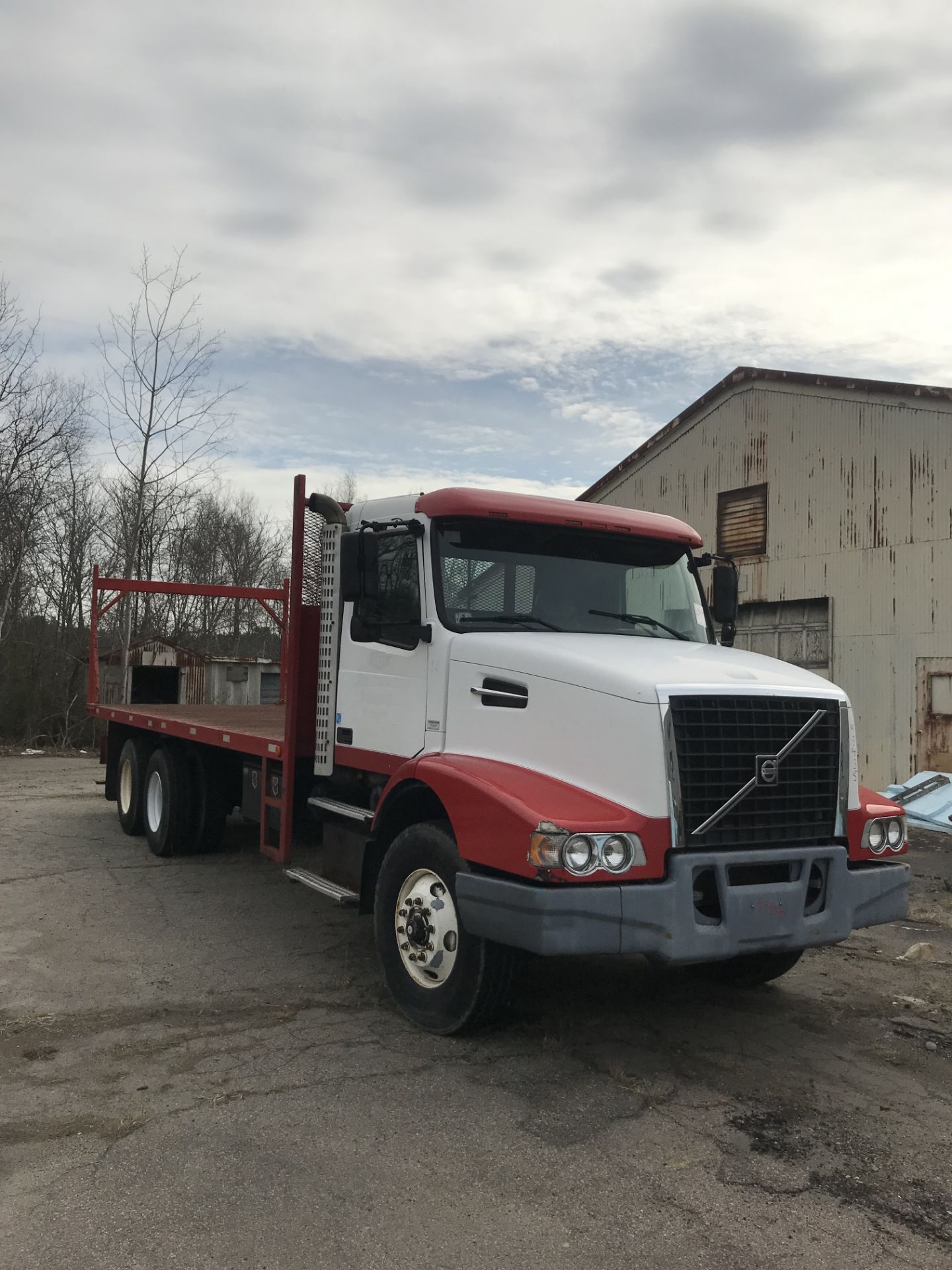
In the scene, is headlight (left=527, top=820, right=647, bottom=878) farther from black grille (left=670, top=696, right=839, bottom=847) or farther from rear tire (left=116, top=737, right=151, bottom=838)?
rear tire (left=116, top=737, right=151, bottom=838)

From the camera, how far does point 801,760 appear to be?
464 cm

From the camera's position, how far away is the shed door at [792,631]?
1487cm

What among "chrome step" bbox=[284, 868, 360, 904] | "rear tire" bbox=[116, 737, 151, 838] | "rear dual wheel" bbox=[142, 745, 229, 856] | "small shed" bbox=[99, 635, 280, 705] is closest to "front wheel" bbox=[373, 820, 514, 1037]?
"chrome step" bbox=[284, 868, 360, 904]

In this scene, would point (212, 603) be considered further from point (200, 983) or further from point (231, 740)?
point (200, 983)

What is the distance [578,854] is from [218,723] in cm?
562

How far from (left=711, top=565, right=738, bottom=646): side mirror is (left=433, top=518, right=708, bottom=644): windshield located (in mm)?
420

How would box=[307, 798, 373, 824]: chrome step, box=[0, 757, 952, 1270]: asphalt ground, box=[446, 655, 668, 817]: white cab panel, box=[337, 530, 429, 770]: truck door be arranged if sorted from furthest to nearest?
box=[307, 798, 373, 824]: chrome step, box=[337, 530, 429, 770]: truck door, box=[446, 655, 668, 817]: white cab panel, box=[0, 757, 952, 1270]: asphalt ground

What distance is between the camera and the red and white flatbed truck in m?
4.14

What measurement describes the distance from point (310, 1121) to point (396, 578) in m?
2.77

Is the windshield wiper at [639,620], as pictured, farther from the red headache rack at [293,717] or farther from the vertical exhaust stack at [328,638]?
the red headache rack at [293,717]

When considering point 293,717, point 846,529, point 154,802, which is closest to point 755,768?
point 293,717

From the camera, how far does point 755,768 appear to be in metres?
4.45

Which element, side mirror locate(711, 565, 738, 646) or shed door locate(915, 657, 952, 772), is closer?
side mirror locate(711, 565, 738, 646)

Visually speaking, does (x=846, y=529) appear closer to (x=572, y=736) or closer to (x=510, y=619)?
(x=510, y=619)
